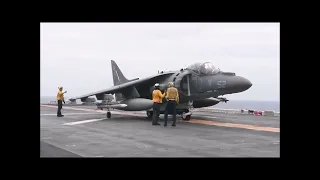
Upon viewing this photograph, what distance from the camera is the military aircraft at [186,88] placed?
1664 centimetres

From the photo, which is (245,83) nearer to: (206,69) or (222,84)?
(222,84)

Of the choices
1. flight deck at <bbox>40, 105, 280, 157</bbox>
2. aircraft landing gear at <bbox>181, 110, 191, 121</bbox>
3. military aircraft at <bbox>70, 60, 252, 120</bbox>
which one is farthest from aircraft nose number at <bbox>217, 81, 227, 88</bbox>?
flight deck at <bbox>40, 105, 280, 157</bbox>

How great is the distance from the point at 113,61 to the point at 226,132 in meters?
15.3

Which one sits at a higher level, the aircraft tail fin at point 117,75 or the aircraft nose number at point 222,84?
the aircraft tail fin at point 117,75

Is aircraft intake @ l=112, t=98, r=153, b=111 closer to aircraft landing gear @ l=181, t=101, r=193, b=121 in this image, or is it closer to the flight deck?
aircraft landing gear @ l=181, t=101, r=193, b=121

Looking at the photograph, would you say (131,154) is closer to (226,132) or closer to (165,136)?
(165,136)

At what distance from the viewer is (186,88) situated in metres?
17.8

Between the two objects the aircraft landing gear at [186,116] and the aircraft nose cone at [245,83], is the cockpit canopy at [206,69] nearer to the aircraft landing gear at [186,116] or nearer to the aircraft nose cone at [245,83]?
the aircraft nose cone at [245,83]

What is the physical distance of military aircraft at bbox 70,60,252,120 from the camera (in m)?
16.6

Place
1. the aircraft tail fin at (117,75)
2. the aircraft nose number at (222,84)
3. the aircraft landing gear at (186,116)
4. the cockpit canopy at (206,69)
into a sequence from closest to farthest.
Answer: the aircraft nose number at (222,84) < the cockpit canopy at (206,69) < the aircraft landing gear at (186,116) < the aircraft tail fin at (117,75)

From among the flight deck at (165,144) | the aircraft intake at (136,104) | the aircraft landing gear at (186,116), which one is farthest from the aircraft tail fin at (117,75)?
the flight deck at (165,144)

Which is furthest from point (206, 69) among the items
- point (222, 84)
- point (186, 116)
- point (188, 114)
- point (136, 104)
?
point (136, 104)

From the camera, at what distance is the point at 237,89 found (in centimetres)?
1642
